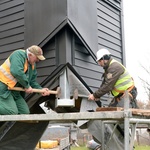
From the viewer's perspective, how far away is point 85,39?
239 inches

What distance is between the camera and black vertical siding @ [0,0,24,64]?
254 inches

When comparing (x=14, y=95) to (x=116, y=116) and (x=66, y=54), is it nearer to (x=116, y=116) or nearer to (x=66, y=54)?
(x=66, y=54)

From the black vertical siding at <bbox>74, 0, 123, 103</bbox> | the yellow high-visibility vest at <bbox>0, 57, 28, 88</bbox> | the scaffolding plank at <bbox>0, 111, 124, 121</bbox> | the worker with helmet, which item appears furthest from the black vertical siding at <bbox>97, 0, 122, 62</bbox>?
the scaffolding plank at <bbox>0, 111, 124, 121</bbox>

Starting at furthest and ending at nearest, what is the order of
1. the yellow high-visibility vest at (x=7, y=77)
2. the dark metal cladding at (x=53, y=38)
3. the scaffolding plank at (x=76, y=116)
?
the dark metal cladding at (x=53, y=38)
the yellow high-visibility vest at (x=7, y=77)
the scaffolding plank at (x=76, y=116)

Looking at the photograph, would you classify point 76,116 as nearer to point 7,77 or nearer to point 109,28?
point 7,77

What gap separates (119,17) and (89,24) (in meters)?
2.19

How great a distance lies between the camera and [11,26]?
6.66 meters

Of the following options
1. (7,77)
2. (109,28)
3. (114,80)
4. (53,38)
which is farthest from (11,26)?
(114,80)

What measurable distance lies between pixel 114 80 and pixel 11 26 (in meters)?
2.66

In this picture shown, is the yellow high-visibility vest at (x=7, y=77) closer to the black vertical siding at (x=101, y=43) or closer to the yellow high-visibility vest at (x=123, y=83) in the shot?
the black vertical siding at (x=101, y=43)

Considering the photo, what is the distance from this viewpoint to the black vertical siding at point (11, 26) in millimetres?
6453

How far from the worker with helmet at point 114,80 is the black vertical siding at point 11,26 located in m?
1.81

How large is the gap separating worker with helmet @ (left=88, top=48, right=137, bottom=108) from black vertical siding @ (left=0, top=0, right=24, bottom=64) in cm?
181

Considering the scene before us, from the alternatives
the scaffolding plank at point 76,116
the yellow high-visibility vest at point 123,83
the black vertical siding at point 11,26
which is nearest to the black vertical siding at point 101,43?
the yellow high-visibility vest at point 123,83
